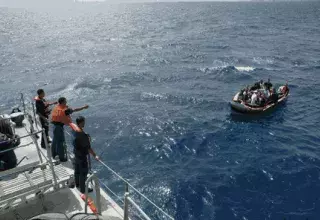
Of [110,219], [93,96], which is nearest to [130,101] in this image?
[93,96]

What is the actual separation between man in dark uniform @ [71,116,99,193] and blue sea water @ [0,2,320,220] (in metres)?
7.08

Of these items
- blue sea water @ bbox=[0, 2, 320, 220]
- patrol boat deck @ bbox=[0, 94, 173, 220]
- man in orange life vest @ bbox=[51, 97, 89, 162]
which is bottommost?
blue sea water @ bbox=[0, 2, 320, 220]

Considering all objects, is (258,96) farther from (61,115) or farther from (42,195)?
(42,195)

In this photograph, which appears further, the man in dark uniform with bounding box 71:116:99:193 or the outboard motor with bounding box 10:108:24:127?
the outboard motor with bounding box 10:108:24:127

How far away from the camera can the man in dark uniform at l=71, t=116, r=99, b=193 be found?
9.34 meters

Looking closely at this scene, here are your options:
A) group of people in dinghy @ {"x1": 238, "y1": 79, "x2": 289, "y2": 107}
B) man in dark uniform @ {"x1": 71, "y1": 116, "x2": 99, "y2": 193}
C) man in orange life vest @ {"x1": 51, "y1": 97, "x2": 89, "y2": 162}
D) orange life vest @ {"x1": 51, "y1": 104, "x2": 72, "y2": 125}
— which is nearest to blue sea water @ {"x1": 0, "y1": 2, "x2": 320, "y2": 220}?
group of people in dinghy @ {"x1": 238, "y1": 79, "x2": 289, "y2": 107}

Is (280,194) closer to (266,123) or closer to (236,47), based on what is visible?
(266,123)

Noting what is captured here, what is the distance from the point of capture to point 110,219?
7.39 m

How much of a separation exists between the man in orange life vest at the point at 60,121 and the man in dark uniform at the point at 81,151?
1548mm

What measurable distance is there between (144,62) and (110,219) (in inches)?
1708

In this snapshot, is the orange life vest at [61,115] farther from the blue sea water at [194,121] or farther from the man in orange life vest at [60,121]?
the blue sea water at [194,121]

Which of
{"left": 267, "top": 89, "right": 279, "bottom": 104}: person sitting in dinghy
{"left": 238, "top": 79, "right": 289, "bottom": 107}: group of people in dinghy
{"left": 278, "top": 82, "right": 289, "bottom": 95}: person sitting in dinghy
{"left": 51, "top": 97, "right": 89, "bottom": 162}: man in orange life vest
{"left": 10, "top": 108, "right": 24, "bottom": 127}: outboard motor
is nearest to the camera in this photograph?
{"left": 51, "top": 97, "right": 89, "bottom": 162}: man in orange life vest

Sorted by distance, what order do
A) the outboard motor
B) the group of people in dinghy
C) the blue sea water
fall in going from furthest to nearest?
the group of people in dinghy, the blue sea water, the outboard motor

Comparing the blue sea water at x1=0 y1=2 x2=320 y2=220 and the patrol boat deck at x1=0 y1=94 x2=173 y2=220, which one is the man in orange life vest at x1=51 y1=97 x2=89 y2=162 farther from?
the blue sea water at x1=0 y1=2 x2=320 y2=220
